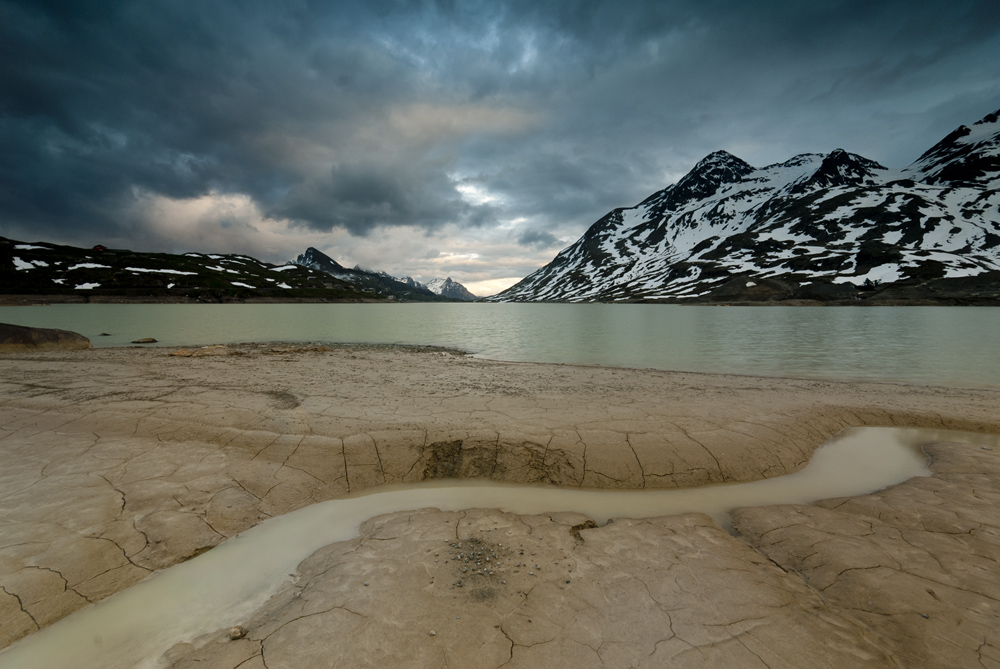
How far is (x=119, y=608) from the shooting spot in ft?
15.4

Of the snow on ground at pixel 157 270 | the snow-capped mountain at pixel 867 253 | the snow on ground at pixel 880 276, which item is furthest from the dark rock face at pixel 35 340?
the snow on ground at pixel 880 276

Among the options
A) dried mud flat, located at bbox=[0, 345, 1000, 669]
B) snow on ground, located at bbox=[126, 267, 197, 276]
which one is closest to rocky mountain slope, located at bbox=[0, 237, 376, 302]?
snow on ground, located at bbox=[126, 267, 197, 276]

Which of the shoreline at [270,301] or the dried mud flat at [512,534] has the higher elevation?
the shoreline at [270,301]

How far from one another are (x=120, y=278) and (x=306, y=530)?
179 metres

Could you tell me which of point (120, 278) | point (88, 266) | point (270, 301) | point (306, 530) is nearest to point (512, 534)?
point (306, 530)

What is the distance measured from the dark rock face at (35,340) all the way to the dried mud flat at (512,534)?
1769 centimetres

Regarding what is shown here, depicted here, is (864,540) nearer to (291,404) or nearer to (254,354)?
(291,404)

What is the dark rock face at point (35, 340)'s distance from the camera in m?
22.9

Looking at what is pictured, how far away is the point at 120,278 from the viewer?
131 metres

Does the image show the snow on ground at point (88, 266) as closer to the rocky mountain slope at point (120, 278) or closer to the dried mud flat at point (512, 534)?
the rocky mountain slope at point (120, 278)

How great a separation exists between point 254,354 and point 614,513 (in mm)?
23468

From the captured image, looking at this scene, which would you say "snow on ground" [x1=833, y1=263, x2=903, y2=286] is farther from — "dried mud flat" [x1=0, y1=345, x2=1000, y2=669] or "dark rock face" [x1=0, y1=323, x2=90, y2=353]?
"dark rock face" [x1=0, y1=323, x2=90, y2=353]

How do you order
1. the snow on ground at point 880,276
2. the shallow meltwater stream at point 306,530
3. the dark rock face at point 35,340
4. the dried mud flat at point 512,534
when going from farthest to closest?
the snow on ground at point 880,276 < the dark rock face at point 35,340 < the shallow meltwater stream at point 306,530 < the dried mud flat at point 512,534

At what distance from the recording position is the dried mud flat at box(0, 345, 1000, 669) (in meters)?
4.10
